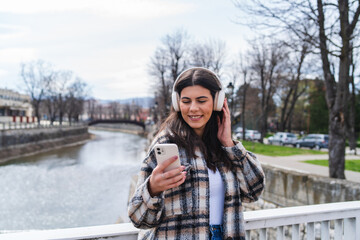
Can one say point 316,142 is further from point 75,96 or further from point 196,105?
point 75,96

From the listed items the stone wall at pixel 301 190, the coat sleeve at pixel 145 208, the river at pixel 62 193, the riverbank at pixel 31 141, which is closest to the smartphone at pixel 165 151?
the coat sleeve at pixel 145 208

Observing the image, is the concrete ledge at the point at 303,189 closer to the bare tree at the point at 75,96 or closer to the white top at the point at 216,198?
the white top at the point at 216,198

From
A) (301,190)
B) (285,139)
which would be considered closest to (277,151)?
(301,190)

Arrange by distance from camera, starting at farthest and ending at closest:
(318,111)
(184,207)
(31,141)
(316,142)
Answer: (31,141)
(318,111)
(316,142)
(184,207)

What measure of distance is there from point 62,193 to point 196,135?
17611 mm

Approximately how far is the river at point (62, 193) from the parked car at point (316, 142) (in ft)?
48.4

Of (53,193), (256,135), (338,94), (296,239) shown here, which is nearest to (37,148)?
(53,193)

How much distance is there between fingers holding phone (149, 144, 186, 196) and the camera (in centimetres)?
142

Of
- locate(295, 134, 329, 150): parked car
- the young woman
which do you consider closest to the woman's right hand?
the young woman

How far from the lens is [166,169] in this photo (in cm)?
148

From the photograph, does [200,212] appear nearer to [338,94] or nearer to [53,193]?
[338,94]

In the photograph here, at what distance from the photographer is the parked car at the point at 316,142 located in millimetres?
23300

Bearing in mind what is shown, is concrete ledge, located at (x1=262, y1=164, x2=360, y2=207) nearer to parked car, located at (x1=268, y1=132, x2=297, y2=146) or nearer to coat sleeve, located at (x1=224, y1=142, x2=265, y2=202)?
coat sleeve, located at (x1=224, y1=142, x2=265, y2=202)

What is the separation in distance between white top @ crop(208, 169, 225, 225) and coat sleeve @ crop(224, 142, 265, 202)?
17cm
